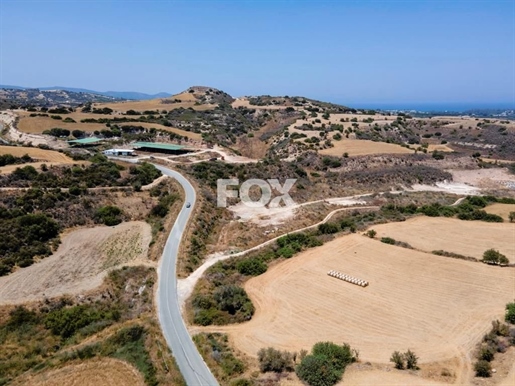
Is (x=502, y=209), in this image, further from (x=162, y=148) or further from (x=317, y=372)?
(x=162, y=148)

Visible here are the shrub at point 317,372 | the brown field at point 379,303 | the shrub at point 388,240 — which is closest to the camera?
the shrub at point 317,372

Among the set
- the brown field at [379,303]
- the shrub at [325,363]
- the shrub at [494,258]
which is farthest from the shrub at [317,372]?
the shrub at [494,258]

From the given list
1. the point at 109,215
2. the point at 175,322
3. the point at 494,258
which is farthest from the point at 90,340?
the point at 494,258

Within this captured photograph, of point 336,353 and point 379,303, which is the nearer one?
point 336,353

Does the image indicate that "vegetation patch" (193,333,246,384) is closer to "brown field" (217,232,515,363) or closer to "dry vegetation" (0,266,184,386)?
"brown field" (217,232,515,363)

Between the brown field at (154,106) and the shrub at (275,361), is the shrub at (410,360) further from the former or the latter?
the brown field at (154,106)

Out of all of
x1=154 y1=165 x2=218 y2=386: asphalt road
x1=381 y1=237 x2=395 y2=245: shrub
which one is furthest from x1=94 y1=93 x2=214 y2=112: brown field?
x1=381 y1=237 x2=395 y2=245: shrub
